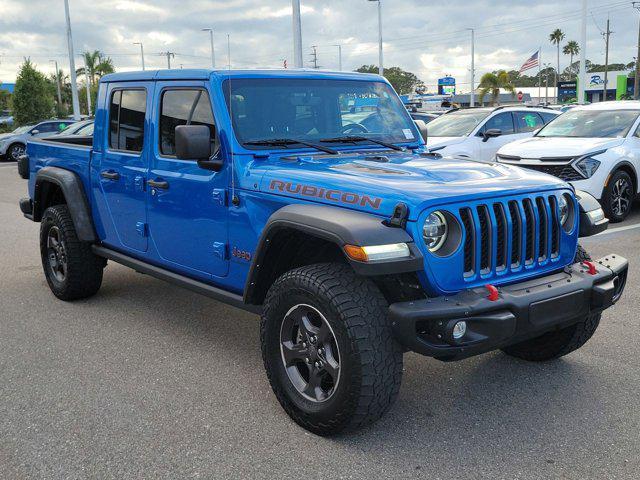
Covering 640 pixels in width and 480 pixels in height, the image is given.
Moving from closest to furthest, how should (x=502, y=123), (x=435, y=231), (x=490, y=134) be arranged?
(x=435, y=231) → (x=490, y=134) → (x=502, y=123)

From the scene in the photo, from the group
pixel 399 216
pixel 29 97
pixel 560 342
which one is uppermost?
pixel 29 97

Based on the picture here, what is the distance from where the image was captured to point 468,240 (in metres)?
3.19

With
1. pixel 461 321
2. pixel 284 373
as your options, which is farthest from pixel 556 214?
pixel 284 373

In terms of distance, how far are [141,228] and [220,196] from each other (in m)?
1.05

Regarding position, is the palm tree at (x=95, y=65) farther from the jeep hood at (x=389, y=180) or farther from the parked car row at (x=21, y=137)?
the jeep hood at (x=389, y=180)

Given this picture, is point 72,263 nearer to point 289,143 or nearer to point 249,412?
point 289,143

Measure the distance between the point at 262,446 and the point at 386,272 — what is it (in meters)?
1.09

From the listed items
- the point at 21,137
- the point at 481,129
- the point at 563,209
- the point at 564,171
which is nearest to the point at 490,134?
the point at 481,129

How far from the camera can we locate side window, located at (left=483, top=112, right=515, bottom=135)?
40.4ft

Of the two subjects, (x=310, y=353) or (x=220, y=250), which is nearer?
(x=310, y=353)

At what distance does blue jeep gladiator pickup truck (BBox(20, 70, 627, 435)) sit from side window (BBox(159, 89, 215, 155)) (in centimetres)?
1

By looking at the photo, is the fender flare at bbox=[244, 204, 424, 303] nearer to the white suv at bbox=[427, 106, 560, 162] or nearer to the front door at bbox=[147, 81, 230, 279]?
the front door at bbox=[147, 81, 230, 279]

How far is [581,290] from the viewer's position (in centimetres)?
331

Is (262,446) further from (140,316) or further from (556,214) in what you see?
(140,316)
